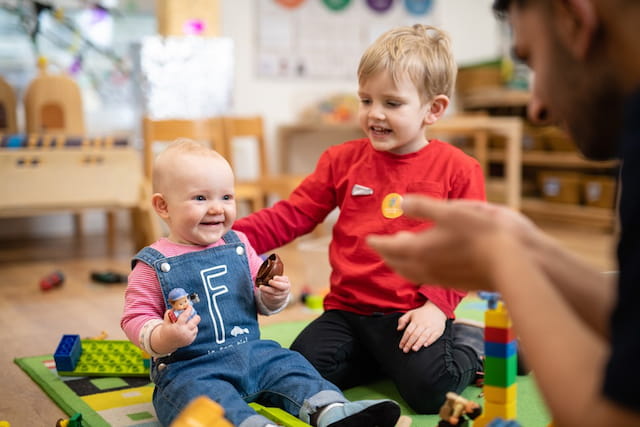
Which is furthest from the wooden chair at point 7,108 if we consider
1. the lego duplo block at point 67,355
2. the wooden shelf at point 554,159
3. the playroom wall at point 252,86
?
the wooden shelf at point 554,159

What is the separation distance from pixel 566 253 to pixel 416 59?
0.80 meters

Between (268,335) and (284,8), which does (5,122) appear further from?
(268,335)

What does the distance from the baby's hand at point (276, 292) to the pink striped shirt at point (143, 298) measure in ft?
0.46

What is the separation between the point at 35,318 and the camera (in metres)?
2.12

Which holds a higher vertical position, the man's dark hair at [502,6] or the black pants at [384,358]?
the man's dark hair at [502,6]

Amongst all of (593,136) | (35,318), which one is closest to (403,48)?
(593,136)

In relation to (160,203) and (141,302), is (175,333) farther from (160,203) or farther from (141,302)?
(160,203)

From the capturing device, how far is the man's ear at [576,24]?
0.60 metres

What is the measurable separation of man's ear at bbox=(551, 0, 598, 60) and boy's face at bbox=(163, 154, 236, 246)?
0.73 metres

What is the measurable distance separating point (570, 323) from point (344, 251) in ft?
2.96

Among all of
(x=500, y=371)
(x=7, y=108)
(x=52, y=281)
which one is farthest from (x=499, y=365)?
(x=7, y=108)

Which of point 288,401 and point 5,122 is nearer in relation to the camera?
point 288,401

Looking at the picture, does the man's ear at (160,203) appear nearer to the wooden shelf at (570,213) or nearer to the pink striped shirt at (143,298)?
the pink striped shirt at (143,298)

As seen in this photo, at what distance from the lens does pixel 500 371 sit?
100 centimetres
